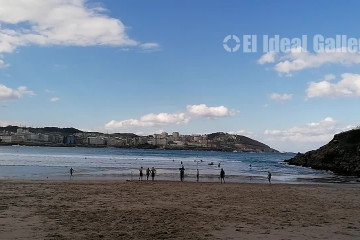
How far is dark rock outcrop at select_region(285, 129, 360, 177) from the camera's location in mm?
69938

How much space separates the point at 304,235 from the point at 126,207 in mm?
9243

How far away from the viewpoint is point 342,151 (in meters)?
79.2

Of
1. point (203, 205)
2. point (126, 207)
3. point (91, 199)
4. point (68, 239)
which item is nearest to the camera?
point (68, 239)

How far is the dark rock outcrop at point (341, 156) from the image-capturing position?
6994cm

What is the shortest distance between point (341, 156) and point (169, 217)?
2718 inches

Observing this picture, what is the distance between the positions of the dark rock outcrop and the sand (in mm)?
48002

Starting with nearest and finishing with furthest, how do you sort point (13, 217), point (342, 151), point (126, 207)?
point (13, 217) < point (126, 207) < point (342, 151)

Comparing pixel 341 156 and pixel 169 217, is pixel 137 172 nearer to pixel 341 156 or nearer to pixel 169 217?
pixel 341 156

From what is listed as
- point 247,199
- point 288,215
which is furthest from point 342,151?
point 288,215

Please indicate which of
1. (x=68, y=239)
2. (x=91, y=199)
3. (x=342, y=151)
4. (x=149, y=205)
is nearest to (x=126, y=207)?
(x=149, y=205)

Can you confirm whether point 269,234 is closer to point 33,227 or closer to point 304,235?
point 304,235

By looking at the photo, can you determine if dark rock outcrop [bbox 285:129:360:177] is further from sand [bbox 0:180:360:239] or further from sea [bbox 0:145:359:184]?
sand [bbox 0:180:360:239]

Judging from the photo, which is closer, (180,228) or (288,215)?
(180,228)

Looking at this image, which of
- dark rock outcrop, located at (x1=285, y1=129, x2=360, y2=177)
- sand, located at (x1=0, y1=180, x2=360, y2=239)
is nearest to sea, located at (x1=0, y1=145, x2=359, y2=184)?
dark rock outcrop, located at (x1=285, y1=129, x2=360, y2=177)
